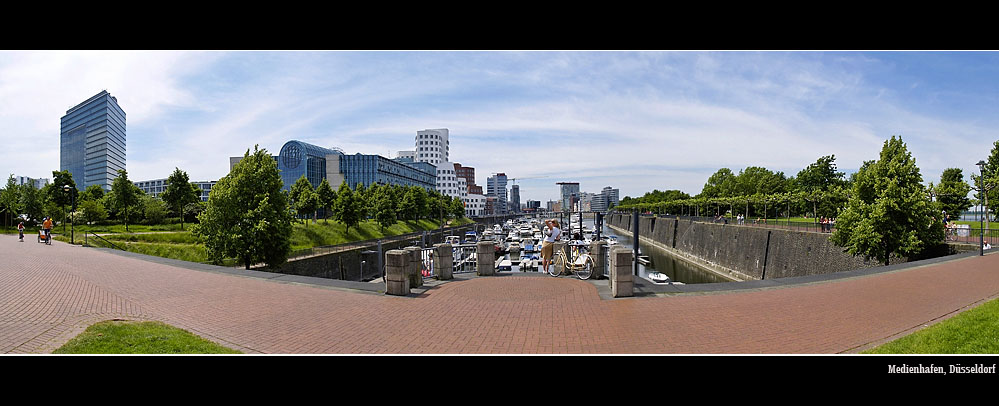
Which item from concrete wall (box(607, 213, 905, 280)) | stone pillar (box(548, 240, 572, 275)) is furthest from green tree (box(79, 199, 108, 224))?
concrete wall (box(607, 213, 905, 280))

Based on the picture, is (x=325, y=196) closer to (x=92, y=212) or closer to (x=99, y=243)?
(x=92, y=212)

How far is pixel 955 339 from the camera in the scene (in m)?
6.02

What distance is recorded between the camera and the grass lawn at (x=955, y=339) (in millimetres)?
5672

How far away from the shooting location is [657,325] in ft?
24.3

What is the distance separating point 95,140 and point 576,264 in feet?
587

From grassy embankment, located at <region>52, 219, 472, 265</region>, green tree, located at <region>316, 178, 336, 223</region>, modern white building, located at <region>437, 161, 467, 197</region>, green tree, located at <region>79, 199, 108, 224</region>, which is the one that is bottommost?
grassy embankment, located at <region>52, 219, 472, 265</region>

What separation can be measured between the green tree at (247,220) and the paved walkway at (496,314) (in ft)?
23.6

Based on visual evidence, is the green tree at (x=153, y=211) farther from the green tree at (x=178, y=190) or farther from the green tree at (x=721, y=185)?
the green tree at (x=721, y=185)

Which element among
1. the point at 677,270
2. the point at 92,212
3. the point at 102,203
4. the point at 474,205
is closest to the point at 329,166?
the point at 102,203

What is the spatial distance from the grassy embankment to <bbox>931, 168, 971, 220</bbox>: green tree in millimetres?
40229

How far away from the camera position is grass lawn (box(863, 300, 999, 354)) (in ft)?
18.6

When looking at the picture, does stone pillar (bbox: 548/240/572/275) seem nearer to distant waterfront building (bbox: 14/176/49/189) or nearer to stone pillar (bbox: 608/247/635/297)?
stone pillar (bbox: 608/247/635/297)
